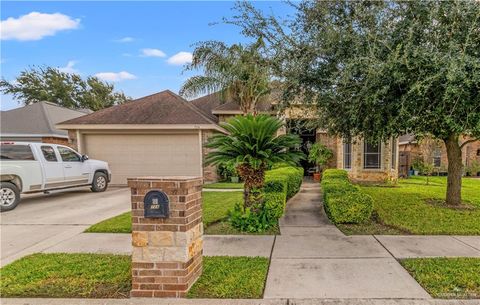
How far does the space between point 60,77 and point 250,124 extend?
110 ft

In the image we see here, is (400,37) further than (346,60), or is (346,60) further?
(346,60)

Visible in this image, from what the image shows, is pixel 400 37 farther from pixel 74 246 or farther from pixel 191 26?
pixel 191 26

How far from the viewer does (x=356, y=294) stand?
9.92 ft

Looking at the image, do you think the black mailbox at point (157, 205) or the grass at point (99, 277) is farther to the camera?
the grass at point (99, 277)

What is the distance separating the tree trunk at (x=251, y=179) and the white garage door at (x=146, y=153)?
6.84m

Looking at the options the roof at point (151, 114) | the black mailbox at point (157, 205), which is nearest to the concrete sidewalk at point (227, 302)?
the black mailbox at point (157, 205)

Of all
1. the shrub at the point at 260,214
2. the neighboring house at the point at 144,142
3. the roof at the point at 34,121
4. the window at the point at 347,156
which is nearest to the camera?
the shrub at the point at 260,214

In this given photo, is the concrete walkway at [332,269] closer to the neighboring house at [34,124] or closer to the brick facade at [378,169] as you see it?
the brick facade at [378,169]

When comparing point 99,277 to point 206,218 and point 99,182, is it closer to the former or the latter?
point 206,218

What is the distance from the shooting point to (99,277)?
136 inches

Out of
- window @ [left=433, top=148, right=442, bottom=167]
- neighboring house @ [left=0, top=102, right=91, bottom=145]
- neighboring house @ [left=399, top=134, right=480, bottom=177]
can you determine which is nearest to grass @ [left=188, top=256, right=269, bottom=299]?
neighboring house @ [left=0, top=102, right=91, bottom=145]

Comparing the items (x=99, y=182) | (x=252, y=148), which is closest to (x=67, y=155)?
(x=99, y=182)

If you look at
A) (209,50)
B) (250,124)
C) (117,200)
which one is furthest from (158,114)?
(250,124)

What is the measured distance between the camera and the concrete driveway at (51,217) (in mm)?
4886
